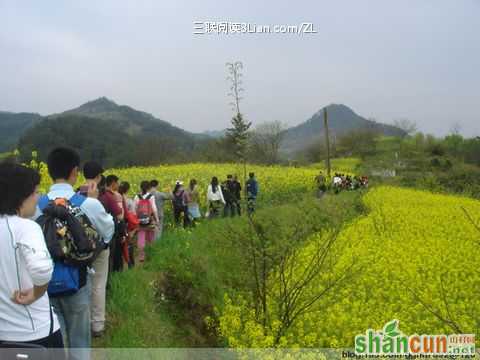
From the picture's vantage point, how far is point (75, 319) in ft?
10.5

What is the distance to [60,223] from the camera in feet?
9.30

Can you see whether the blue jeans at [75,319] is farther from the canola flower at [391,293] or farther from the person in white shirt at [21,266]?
the canola flower at [391,293]

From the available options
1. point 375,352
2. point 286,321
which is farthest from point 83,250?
point 375,352

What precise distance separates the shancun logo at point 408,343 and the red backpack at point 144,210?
3919 millimetres

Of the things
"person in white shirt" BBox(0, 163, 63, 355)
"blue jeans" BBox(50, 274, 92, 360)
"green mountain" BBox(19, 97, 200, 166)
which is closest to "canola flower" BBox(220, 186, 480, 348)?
"blue jeans" BBox(50, 274, 92, 360)

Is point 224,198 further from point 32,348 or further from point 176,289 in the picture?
point 32,348

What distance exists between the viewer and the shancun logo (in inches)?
185

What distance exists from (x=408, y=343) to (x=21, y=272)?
14.4 feet

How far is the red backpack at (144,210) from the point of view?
7176 millimetres

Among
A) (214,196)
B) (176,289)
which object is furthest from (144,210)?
(214,196)

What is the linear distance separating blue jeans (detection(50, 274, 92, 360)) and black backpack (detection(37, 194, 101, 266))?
358mm

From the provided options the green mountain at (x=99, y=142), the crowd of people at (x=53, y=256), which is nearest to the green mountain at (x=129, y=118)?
the green mountain at (x=99, y=142)

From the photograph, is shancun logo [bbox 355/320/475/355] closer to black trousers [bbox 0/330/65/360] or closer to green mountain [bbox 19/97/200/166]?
black trousers [bbox 0/330/65/360]

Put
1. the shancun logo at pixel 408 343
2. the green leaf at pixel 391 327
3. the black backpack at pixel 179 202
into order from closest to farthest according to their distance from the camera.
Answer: the shancun logo at pixel 408 343 → the green leaf at pixel 391 327 → the black backpack at pixel 179 202
